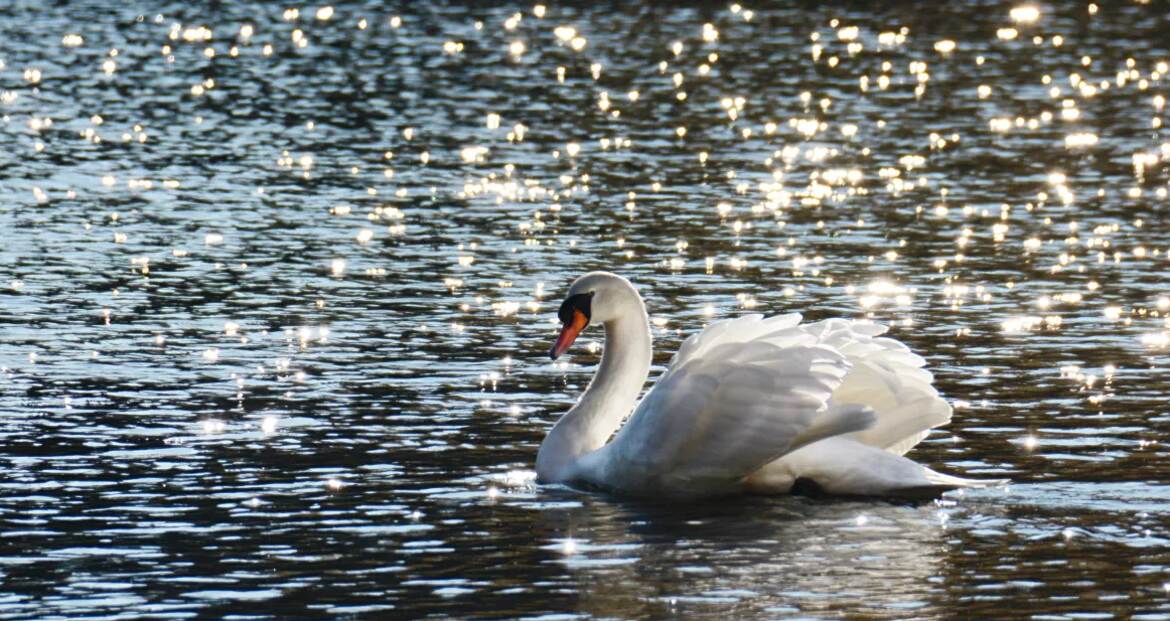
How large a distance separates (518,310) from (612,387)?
8.29m

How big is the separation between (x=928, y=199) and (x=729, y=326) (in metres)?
20.0

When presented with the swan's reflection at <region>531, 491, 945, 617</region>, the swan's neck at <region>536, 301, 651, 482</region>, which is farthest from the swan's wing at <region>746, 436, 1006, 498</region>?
the swan's neck at <region>536, 301, 651, 482</region>

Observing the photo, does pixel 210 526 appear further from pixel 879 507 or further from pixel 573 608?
pixel 879 507

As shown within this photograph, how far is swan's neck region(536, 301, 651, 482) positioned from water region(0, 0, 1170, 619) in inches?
23.7

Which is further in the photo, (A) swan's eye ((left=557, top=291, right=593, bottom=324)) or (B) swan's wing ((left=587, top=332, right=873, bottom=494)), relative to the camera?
(A) swan's eye ((left=557, top=291, right=593, bottom=324))

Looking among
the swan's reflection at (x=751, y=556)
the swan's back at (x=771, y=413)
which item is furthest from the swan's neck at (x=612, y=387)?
the swan's reflection at (x=751, y=556)

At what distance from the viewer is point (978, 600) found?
1491cm

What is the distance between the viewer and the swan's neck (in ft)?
62.8

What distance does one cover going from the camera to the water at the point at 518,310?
15891 mm

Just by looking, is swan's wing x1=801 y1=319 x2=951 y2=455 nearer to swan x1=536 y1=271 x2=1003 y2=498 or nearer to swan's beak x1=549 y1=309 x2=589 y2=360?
swan x1=536 y1=271 x2=1003 y2=498

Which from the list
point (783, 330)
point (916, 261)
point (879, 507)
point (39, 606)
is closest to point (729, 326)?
point (783, 330)

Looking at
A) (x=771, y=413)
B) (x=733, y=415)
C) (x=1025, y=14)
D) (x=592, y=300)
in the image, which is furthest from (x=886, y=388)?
(x=1025, y=14)

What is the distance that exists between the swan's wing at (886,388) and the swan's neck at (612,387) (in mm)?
1503

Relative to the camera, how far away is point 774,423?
57.8 ft
